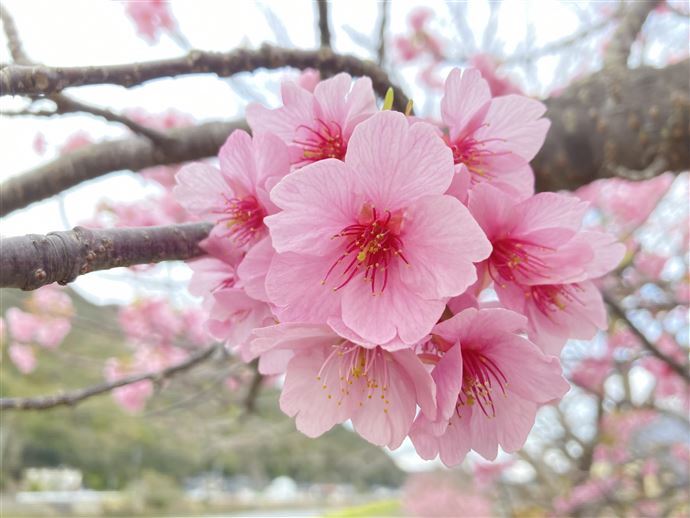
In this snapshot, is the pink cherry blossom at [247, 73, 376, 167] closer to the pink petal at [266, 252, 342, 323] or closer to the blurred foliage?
the pink petal at [266, 252, 342, 323]

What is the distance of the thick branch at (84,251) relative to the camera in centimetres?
36

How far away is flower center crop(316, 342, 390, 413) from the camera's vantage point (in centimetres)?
50

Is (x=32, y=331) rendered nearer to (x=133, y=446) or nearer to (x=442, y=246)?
(x=133, y=446)

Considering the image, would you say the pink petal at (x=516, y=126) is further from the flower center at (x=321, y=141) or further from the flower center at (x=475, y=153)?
the flower center at (x=321, y=141)

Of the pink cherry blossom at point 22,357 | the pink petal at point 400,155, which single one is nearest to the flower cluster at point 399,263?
the pink petal at point 400,155

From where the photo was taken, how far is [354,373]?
50 cm

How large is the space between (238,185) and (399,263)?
199 millimetres

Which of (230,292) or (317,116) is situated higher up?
(317,116)

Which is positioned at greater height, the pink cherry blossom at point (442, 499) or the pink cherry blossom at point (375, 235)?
the pink cherry blossom at point (375, 235)

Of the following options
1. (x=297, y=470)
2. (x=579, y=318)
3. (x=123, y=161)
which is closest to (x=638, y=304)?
(x=579, y=318)

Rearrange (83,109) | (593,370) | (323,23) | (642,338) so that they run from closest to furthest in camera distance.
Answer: (83,109) < (323,23) < (642,338) < (593,370)

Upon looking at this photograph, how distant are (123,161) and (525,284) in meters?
0.92

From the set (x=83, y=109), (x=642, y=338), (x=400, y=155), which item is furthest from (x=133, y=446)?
(x=400, y=155)

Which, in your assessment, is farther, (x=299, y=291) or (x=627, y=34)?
(x=627, y=34)
